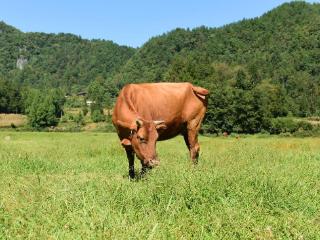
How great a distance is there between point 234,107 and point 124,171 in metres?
80.2

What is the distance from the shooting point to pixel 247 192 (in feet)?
22.2

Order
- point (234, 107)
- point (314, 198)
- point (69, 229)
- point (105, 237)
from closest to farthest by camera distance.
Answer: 1. point (105, 237)
2. point (69, 229)
3. point (314, 198)
4. point (234, 107)

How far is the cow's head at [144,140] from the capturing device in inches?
384

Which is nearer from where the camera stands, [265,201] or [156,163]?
[265,201]

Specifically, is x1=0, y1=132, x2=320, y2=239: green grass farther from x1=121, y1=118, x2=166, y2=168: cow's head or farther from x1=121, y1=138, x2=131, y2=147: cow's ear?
x1=121, y1=138, x2=131, y2=147: cow's ear

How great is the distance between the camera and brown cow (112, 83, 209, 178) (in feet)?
32.5

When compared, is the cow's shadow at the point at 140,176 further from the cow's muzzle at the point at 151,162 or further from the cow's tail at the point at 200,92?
the cow's tail at the point at 200,92

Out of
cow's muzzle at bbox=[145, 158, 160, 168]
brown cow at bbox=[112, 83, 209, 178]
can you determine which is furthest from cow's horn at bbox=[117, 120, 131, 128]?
cow's muzzle at bbox=[145, 158, 160, 168]

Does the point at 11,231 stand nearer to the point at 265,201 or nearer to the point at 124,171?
the point at 265,201

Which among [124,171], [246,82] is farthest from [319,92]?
[124,171]

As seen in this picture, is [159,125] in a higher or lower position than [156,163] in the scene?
higher

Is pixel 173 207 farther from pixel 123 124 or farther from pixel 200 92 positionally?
pixel 200 92

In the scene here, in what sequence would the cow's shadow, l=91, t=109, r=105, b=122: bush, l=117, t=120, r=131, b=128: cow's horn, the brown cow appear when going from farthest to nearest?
l=91, t=109, r=105, b=122: bush < l=117, t=120, r=131, b=128: cow's horn < the brown cow < the cow's shadow

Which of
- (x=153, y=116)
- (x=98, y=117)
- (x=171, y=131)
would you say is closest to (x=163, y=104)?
(x=153, y=116)
